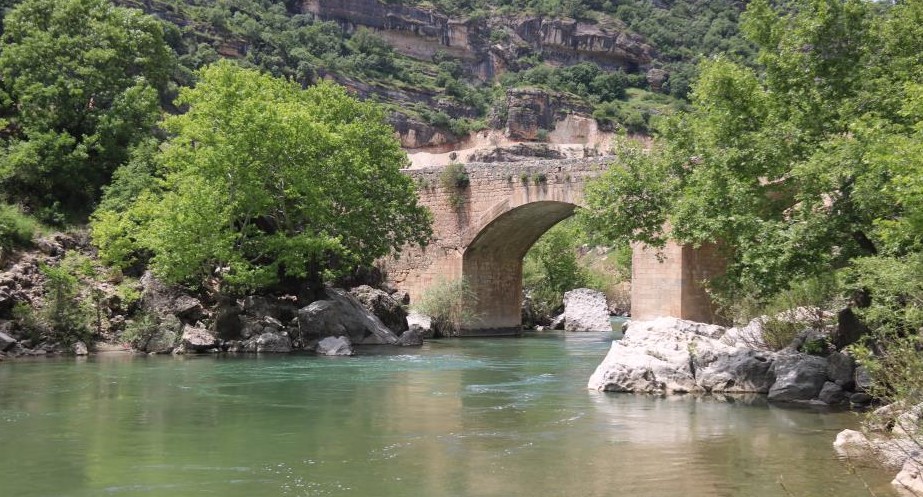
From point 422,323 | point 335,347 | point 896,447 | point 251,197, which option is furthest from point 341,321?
point 896,447

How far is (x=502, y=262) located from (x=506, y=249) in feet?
1.59

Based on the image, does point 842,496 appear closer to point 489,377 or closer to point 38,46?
point 489,377

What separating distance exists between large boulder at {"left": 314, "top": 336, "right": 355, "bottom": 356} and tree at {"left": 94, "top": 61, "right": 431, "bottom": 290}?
190 cm

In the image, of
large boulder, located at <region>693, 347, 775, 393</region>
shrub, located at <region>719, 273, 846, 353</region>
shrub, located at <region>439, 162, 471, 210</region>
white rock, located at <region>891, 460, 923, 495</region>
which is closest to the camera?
white rock, located at <region>891, 460, 923, 495</region>

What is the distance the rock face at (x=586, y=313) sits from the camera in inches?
1332

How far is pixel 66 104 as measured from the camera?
85.7 feet

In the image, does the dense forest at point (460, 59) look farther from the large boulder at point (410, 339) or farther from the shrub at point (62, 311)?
the shrub at point (62, 311)

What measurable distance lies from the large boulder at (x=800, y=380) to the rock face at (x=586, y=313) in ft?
66.2

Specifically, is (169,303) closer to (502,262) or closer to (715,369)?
(715,369)

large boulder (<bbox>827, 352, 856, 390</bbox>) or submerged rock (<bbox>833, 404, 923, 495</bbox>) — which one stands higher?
large boulder (<bbox>827, 352, 856, 390</bbox>)

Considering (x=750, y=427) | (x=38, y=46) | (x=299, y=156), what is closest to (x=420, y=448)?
(x=750, y=427)

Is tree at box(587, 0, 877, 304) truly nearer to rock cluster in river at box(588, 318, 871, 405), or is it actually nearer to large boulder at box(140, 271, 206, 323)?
rock cluster in river at box(588, 318, 871, 405)

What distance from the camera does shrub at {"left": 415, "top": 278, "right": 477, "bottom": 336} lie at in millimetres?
29234

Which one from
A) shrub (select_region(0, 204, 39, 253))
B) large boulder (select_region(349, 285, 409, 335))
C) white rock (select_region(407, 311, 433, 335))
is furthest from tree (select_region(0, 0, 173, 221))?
white rock (select_region(407, 311, 433, 335))
